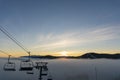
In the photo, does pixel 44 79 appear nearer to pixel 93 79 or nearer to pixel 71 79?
pixel 71 79

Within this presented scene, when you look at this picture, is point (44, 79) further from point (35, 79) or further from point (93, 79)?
point (93, 79)

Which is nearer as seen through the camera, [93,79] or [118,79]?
[118,79]

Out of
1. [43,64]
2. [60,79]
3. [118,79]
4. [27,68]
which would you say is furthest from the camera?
[60,79]

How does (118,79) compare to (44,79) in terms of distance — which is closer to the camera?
(118,79)

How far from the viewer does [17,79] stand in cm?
6756

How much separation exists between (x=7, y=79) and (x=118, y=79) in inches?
1636

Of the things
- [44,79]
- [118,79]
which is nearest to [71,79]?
[44,79]

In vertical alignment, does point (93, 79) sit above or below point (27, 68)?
below

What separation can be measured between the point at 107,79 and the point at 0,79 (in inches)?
1582

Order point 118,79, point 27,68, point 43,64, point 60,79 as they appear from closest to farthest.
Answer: point 27,68 → point 43,64 → point 118,79 → point 60,79

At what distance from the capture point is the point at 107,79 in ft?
216

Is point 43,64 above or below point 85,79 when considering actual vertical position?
above

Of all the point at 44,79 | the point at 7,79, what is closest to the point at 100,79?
the point at 44,79

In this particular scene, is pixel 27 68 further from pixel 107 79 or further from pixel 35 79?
pixel 107 79
